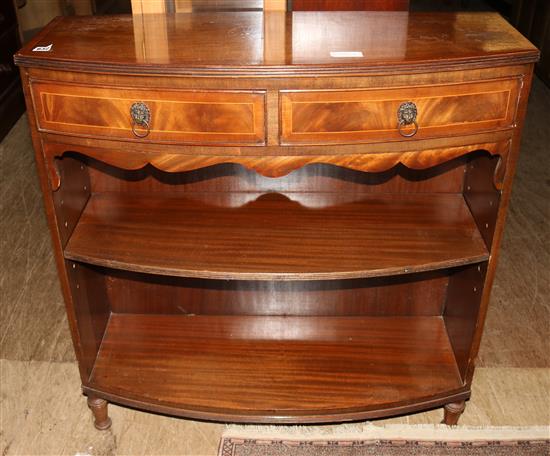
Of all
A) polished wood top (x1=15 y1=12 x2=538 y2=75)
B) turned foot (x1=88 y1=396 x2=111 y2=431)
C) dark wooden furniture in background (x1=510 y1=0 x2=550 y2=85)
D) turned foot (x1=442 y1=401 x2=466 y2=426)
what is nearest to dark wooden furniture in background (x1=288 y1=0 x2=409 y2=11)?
polished wood top (x1=15 y1=12 x2=538 y2=75)

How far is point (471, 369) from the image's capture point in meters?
1.97

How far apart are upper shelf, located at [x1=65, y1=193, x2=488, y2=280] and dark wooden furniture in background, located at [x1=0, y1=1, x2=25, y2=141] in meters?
2.23

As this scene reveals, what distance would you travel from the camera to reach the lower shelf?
195 cm

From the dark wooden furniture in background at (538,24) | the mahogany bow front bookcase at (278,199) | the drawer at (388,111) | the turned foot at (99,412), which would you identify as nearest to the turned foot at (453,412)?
the mahogany bow front bookcase at (278,199)

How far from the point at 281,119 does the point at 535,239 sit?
1.84 m

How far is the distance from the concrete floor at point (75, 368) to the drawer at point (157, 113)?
95cm

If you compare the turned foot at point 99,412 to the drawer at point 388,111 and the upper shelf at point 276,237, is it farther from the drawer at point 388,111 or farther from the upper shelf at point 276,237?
the drawer at point 388,111

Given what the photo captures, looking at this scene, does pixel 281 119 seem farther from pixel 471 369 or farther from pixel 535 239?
pixel 535 239

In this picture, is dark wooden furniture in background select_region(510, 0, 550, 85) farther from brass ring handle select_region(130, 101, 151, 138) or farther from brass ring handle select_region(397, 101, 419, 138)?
brass ring handle select_region(130, 101, 151, 138)

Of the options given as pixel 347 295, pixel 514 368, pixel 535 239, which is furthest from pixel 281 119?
pixel 535 239

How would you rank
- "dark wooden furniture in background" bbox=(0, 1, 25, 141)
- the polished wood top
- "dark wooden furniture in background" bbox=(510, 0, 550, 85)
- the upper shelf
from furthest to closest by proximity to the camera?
"dark wooden furniture in background" bbox=(510, 0, 550, 85) → "dark wooden furniture in background" bbox=(0, 1, 25, 141) → the upper shelf → the polished wood top

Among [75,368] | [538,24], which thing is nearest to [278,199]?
[75,368]

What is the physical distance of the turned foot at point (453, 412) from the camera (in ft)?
6.71

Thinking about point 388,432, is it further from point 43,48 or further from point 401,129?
point 43,48
